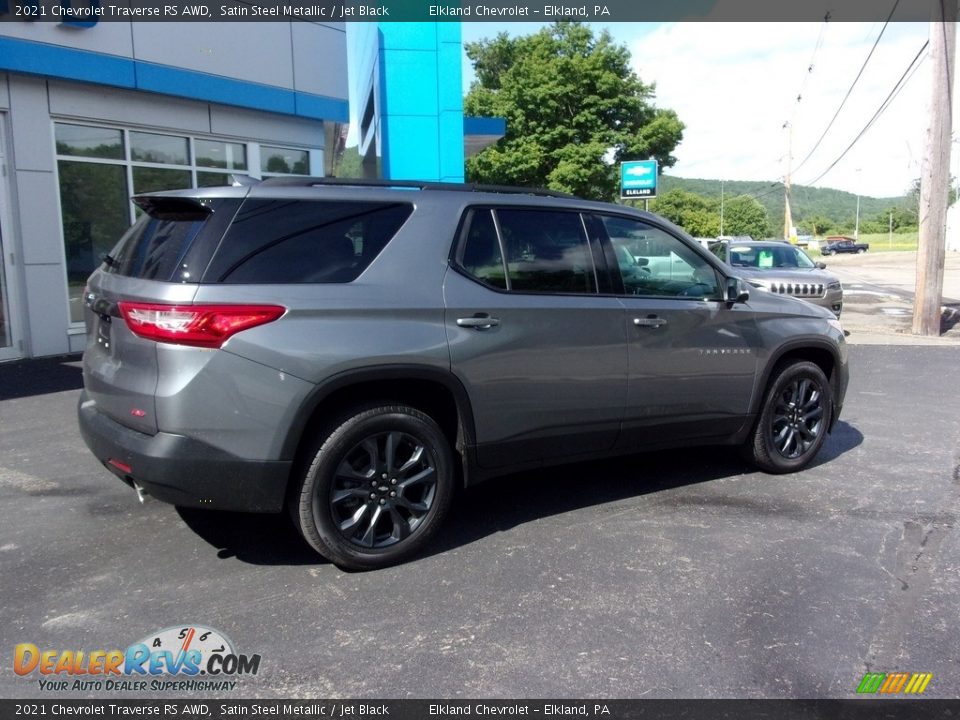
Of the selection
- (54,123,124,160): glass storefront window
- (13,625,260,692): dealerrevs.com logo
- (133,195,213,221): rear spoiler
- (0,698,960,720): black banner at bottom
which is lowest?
(0,698,960,720): black banner at bottom

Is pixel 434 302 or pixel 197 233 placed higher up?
pixel 197 233

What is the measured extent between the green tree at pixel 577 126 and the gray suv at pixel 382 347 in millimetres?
30829

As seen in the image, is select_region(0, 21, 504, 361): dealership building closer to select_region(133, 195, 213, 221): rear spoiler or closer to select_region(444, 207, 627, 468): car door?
select_region(133, 195, 213, 221): rear spoiler

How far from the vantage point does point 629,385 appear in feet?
15.0

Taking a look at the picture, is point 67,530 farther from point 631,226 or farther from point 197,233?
point 631,226

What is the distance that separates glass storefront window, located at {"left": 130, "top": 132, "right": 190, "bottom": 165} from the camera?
1109 cm

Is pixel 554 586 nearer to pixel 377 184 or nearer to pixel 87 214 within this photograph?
pixel 377 184

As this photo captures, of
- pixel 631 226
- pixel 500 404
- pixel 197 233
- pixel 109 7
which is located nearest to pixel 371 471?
pixel 500 404

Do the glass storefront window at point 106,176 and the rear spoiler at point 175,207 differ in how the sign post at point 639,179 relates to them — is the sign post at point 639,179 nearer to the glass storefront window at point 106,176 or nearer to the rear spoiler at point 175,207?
the glass storefront window at point 106,176

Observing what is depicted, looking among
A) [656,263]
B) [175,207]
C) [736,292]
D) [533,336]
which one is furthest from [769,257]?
[175,207]

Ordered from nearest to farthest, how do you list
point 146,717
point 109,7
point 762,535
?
point 146,717
point 762,535
point 109,7

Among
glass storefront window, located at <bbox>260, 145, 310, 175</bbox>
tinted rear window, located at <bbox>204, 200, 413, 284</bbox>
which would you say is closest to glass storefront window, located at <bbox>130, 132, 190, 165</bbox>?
glass storefront window, located at <bbox>260, 145, 310, 175</bbox>

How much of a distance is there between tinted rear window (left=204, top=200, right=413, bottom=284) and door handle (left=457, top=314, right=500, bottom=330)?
541 mm

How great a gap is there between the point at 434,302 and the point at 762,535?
2.24 metres
